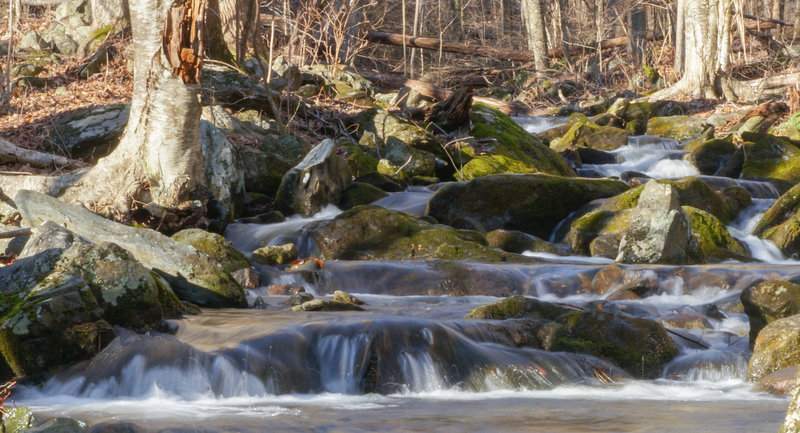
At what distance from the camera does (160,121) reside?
9.31 m

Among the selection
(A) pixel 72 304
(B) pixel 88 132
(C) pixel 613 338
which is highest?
(B) pixel 88 132

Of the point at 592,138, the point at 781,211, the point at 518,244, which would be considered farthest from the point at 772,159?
the point at 518,244

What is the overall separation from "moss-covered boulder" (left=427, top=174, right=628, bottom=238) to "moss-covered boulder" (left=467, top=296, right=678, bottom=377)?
4489mm

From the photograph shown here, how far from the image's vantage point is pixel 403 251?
9234 millimetres

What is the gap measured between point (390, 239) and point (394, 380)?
13.9ft

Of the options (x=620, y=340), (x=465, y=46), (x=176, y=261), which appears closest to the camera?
(x=620, y=340)

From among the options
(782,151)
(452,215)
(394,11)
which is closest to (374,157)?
(452,215)

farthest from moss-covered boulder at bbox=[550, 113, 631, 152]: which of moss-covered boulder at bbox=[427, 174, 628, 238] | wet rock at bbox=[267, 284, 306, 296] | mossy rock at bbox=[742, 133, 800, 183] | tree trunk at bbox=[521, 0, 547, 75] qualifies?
wet rock at bbox=[267, 284, 306, 296]

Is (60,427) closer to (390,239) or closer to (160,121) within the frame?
(390,239)

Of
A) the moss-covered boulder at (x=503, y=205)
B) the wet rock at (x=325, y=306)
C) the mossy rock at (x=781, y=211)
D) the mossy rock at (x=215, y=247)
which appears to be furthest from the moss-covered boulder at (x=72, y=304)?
the mossy rock at (x=781, y=211)

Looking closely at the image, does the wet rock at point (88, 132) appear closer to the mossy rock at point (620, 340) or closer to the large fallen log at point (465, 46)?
the mossy rock at point (620, 340)

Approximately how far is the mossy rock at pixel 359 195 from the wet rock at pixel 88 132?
340 centimetres

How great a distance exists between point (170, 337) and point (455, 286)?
314cm

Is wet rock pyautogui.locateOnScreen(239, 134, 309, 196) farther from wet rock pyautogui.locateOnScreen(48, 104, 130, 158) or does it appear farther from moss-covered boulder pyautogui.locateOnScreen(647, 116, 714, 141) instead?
moss-covered boulder pyautogui.locateOnScreen(647, 116, 714, 141)
